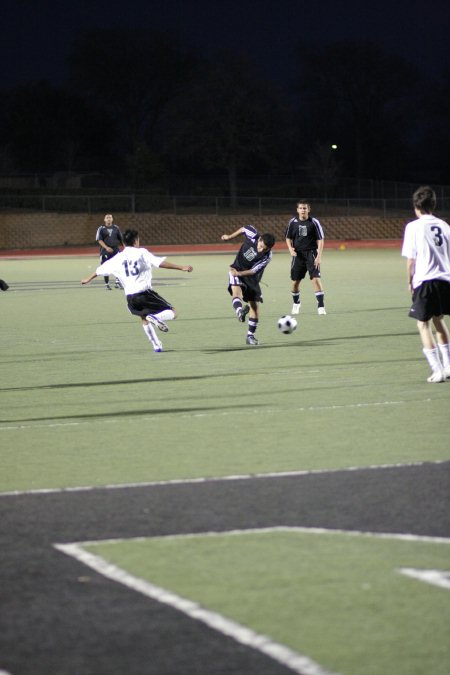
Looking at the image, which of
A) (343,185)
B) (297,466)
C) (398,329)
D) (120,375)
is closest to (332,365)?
(120,375)

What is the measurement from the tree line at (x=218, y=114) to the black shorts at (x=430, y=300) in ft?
252

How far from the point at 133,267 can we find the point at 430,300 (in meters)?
5.14

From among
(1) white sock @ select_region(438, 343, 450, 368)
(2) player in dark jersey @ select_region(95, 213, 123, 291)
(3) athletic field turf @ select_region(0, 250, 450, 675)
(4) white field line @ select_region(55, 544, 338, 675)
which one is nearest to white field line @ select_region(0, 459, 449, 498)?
(3) athletic field turf @ select_region(0, 250, 450, 675)

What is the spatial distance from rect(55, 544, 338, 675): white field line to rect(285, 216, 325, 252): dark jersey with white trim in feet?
52.4

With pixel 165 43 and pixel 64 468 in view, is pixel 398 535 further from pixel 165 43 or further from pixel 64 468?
pixel 165 43

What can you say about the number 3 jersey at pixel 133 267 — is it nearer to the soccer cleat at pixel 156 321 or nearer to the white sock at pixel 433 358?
the soccer cleat at pixel 156 321

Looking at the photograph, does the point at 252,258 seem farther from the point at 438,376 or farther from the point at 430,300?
the point at 430,300

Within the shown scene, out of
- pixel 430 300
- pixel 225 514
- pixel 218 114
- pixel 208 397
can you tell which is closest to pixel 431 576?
pixel 225 514

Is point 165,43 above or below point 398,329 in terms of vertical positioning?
above

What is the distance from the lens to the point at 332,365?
46.2ft

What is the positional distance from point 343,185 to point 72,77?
113 ft

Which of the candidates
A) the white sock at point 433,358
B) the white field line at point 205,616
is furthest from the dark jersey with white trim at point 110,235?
the white field line at point 205,616

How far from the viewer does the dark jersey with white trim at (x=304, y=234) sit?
21.8 meters

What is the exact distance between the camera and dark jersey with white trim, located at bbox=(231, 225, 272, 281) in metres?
17.2
